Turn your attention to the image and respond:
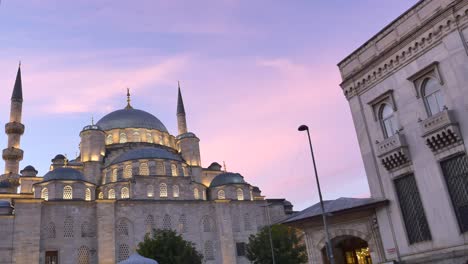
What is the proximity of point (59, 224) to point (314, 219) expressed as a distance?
102ft

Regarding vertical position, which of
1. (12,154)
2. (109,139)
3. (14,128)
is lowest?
(12,154)

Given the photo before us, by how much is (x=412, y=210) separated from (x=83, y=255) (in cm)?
3465

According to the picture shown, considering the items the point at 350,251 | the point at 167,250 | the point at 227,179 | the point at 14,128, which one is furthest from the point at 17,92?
the point at 350,251

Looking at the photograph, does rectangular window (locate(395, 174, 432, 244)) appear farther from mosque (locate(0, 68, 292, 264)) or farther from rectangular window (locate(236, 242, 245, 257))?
rectangular window (locate(236, 242, 245, 257))

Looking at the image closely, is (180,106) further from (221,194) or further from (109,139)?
(221,194)

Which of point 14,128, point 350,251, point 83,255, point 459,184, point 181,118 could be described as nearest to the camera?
point 459,184

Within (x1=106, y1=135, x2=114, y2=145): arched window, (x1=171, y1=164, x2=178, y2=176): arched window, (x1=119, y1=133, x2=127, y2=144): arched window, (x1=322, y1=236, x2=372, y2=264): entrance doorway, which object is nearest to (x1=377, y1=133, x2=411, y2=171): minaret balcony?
(x1=322, y1=236, x2=372, y2=264): entrance doorway

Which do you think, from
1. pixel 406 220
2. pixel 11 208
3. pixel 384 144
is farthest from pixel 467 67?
→ pixel 11 208

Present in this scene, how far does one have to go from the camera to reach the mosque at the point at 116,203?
40.8m

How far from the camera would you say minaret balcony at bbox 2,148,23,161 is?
53.4 metres

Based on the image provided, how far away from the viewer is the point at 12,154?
2109 inches

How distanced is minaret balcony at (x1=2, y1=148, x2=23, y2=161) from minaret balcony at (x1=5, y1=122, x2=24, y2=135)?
7.56 ft

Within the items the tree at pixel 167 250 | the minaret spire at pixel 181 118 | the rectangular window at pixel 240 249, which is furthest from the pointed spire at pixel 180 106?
the tree at pixel 167 250

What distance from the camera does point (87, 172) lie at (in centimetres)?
5125
